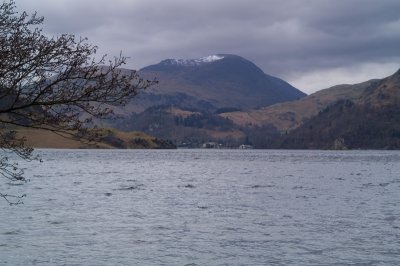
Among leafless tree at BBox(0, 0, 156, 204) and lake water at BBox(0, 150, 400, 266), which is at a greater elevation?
leafless tree at BBox(0, 0, 156, 204)

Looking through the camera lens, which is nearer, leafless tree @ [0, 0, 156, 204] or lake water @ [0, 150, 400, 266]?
leafless tree @ [0, 0, 156, 204]

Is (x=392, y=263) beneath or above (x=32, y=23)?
beneath

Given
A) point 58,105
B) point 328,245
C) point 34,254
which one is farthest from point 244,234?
point 58,105

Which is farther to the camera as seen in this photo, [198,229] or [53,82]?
[198,229]

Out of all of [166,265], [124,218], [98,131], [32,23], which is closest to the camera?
[32,23]

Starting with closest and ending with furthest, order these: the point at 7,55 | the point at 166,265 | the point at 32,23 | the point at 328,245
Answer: the point at 7,55
the point at 32,23
the point at 166,265
the point at 328,245

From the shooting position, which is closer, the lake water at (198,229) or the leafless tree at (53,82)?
the leafless tree at (53,82)

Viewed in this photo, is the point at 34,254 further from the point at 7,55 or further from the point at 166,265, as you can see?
the point at 7,55

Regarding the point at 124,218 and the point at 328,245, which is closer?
the point at 328,245

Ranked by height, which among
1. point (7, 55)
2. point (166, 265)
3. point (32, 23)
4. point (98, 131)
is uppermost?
point (32, 23)

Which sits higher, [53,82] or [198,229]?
[53,82]

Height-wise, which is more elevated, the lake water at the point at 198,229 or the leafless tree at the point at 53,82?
the leafless tree at the point at 53,82

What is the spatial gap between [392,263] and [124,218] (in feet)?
72.2

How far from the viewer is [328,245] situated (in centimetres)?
3341
